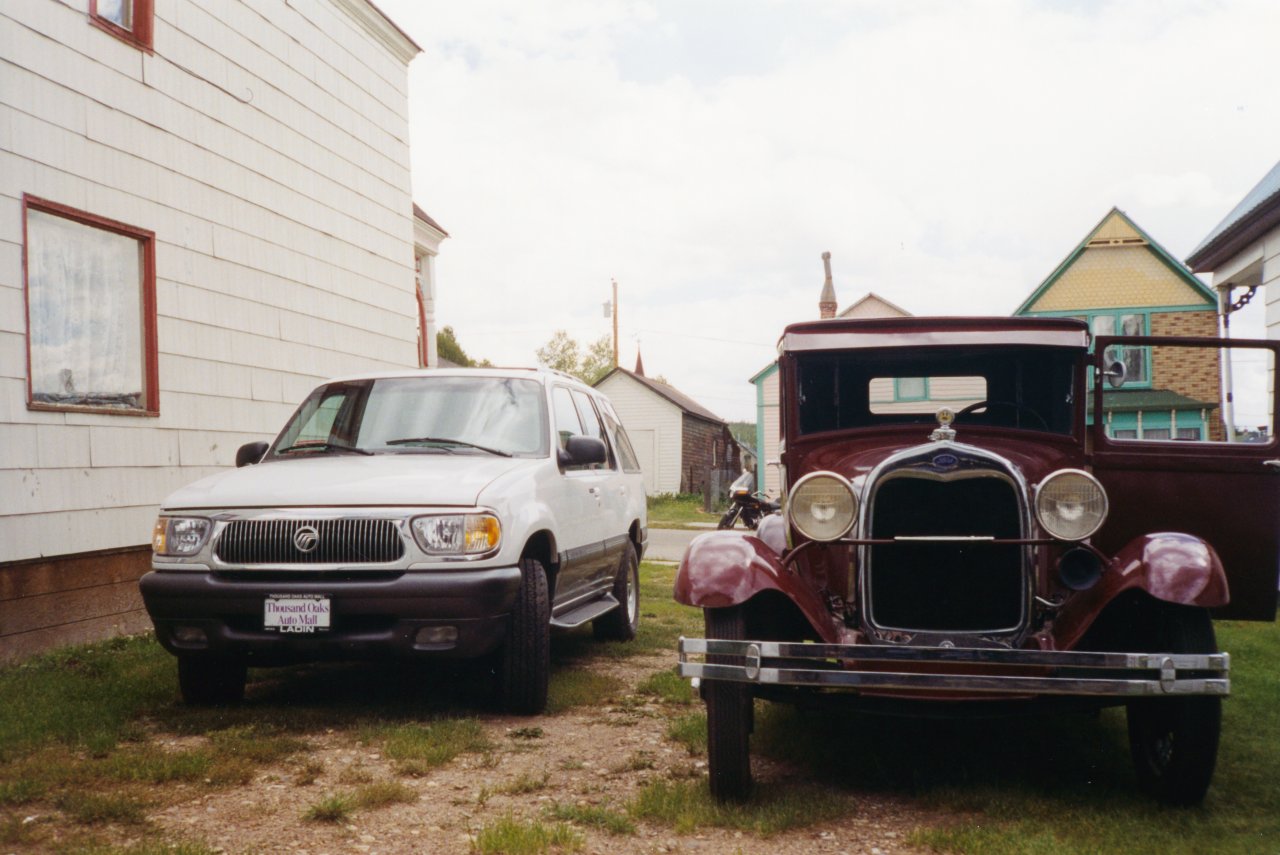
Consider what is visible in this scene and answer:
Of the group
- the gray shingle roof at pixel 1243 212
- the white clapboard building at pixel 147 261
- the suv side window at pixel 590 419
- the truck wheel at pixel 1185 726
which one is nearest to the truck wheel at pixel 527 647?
the suv side window at pixel 590 419

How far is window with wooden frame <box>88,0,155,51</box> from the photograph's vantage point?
24.5 ft

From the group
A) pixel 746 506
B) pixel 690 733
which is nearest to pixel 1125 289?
pixel 746 506

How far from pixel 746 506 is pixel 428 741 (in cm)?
1231

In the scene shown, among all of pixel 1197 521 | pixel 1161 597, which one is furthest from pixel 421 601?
pixel 1197 521

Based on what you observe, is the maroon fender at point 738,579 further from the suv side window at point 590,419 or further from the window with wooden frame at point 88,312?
the window with wooden frame at point 88,312

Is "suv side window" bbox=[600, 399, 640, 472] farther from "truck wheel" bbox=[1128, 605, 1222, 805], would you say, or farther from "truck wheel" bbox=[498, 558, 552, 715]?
"truck wheel" bbox=[1128, 605, 1222, 805]

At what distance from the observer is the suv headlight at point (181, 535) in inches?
214

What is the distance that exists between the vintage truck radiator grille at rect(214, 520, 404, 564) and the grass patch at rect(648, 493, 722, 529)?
60.6ft

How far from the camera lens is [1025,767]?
4797mm

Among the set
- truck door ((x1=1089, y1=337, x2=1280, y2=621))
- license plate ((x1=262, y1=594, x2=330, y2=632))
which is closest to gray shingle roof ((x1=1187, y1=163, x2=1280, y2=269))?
truck door ((x1=1089, y1=337, x2=1280, y2=621))

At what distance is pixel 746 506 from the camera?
17.1 meters

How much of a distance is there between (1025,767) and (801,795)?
1103 millimetres

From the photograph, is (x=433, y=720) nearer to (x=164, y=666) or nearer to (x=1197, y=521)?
(x=164, y=666)

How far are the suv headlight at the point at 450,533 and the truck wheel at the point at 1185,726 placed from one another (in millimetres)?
2932
